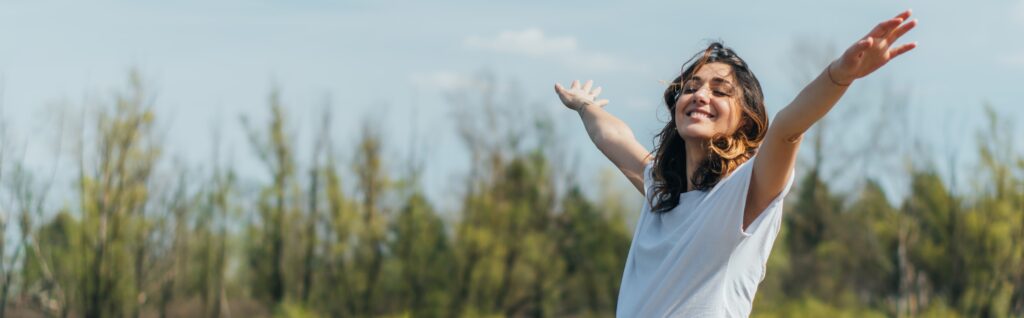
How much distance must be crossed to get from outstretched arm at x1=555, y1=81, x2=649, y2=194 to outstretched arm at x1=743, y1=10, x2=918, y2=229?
24.5 inches

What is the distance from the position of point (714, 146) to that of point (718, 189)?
116mm

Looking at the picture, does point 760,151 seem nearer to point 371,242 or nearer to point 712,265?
point 712,265

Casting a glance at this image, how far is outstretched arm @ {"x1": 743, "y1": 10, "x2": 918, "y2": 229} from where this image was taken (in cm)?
180

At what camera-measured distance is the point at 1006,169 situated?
22.5 metres

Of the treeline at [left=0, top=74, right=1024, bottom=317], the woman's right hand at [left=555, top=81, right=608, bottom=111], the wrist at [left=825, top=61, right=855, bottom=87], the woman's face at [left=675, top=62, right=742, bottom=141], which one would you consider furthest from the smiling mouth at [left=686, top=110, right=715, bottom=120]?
the treeline at [left=0, top=74, right=1024, bottom=317]

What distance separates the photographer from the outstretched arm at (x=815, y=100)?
1803 millimetres

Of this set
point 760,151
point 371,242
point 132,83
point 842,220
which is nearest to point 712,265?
point 760,151

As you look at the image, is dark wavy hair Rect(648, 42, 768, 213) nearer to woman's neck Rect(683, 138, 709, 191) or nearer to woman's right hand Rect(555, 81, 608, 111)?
woman's neck Rect(683, 138, 709, 191)

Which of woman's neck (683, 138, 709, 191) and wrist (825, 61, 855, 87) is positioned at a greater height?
wrist (825, 61, 855, 87)

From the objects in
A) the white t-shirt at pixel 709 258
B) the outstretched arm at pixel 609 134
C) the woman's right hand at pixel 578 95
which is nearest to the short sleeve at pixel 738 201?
the white t-shirt at pixel 709 258

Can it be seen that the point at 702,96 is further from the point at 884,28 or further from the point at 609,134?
the point at 609,134

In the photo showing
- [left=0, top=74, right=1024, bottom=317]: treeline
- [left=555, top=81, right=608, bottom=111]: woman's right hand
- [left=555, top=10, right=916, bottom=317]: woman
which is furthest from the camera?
[left=0, top=74, right=1024, bottom=317]: treeline

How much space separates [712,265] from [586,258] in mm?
23104

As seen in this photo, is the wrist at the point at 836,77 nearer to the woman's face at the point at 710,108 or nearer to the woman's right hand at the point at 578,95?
the woman's face at the point at 710,108
